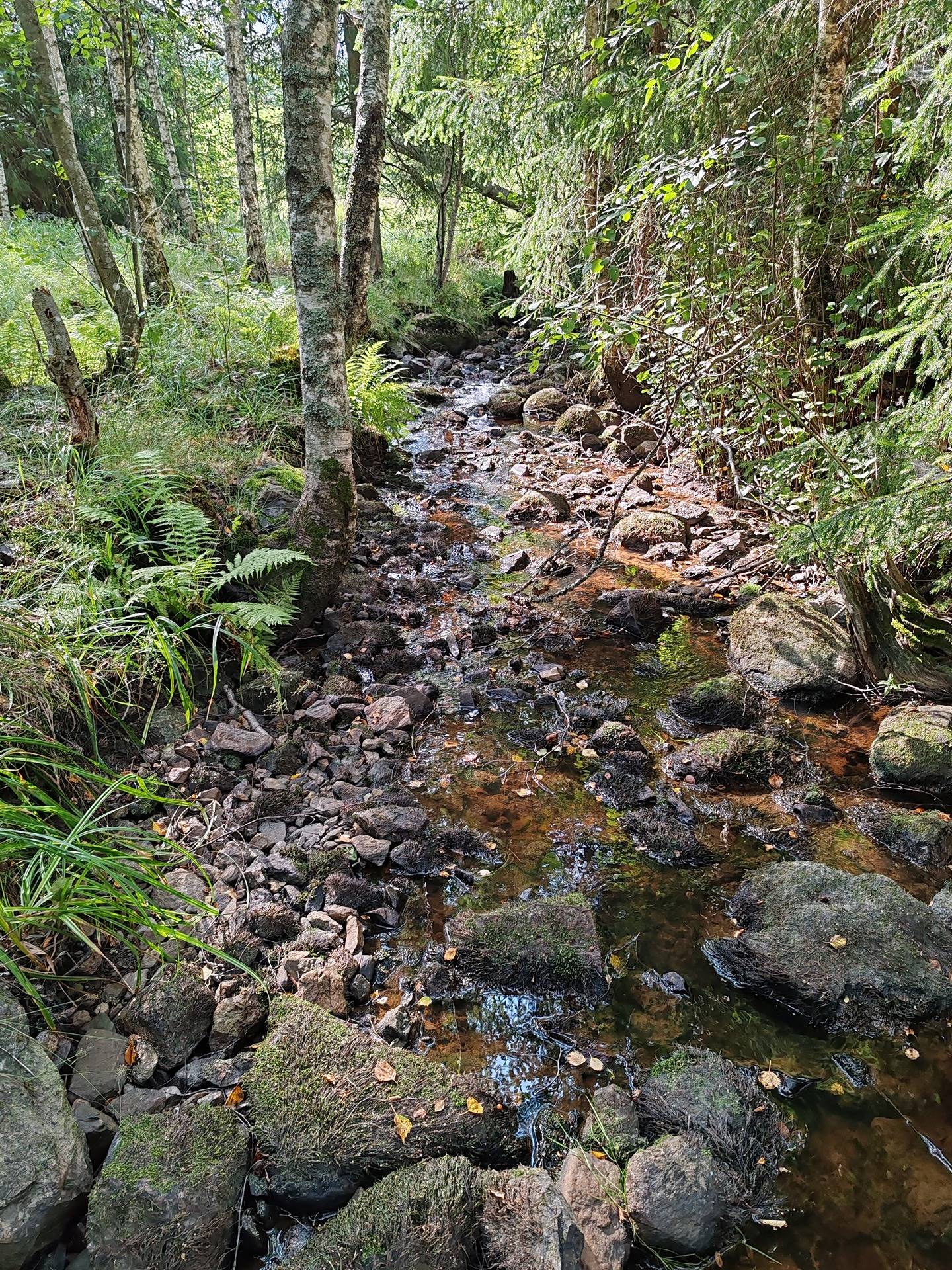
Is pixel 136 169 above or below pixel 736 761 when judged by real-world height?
above

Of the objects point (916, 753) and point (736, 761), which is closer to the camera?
point (916, 753)

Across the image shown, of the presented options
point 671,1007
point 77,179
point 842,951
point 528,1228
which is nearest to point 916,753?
point 842,951

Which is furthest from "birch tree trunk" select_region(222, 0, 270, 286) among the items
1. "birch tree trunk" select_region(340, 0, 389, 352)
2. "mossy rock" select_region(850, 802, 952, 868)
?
"mossy rock" select_region(850, 802, 952, 868)

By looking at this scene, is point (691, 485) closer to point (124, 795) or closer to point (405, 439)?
point (405, 439)

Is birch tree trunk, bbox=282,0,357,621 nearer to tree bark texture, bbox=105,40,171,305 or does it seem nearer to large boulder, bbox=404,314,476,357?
tree bark texture, bbox=105,40,171,305

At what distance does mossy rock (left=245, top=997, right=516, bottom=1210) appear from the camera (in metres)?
2.32

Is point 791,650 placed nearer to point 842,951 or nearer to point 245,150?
point 842,951

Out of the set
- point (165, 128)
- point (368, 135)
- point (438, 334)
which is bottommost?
point (438, 334)

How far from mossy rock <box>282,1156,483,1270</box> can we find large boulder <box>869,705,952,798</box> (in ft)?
11.5

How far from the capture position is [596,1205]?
228cm

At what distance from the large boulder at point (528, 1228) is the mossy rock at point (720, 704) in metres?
3.33

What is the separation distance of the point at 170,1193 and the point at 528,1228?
110 centimetres

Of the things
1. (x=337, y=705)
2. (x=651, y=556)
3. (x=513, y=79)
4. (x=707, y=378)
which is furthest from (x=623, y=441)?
(x=337, y=705)

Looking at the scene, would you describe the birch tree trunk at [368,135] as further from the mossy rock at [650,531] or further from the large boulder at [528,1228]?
the large boulder at [528,1228]
